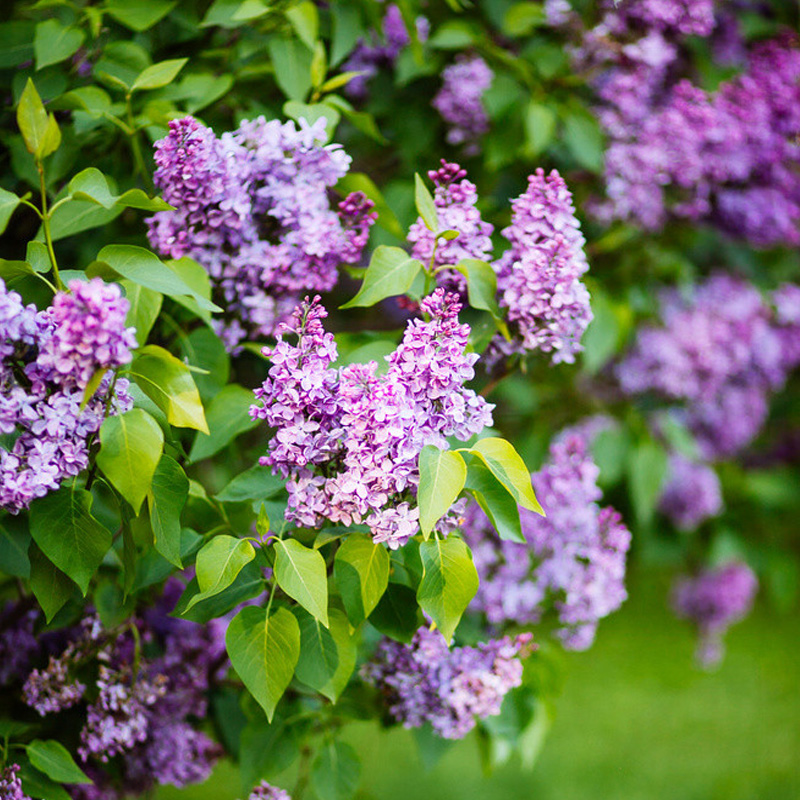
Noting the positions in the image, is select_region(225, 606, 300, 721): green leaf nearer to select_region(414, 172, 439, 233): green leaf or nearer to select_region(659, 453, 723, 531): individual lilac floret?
select_region(414, 172, 439, 233): green leaf

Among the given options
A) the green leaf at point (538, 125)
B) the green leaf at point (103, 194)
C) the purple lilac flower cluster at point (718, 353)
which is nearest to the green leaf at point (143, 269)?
the green leaf at point (103, 194)

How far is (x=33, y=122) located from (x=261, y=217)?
43cm

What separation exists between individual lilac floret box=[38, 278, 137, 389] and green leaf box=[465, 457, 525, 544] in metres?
0.48

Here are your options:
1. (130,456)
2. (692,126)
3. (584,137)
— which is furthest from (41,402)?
(692,126)

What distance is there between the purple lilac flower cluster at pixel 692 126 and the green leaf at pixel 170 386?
5.00 ft

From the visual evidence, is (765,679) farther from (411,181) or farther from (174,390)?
(174,390)

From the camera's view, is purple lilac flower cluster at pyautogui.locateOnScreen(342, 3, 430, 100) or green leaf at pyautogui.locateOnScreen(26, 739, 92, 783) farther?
purple lilac flower cluster at pyautogui.locateOnScreen(342, 3, 430, 100)

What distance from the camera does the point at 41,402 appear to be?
1.03 m

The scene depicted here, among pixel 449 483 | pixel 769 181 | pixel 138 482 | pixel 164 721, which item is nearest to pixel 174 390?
pixel 138 482

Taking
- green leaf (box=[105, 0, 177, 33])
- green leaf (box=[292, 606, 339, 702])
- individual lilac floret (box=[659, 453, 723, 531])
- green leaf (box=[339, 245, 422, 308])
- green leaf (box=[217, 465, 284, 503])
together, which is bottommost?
individual lilac floret (box=[659, 453, 723, 531])

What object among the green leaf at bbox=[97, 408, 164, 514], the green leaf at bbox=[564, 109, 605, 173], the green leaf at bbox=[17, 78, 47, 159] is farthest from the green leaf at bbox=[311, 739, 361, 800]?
the green leaf at bbox=[564, 109, 605, 173]

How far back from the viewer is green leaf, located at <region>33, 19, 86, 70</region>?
4.73 feet

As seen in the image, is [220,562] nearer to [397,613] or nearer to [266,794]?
[397,613]

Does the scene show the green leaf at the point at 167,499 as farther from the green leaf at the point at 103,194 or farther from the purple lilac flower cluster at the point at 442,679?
the purple lilac flower cluster at the point at 442,679
